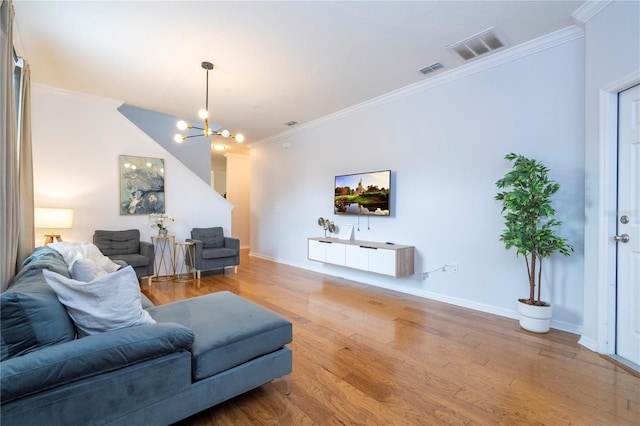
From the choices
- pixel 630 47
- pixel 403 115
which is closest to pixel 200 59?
pixel 403 115

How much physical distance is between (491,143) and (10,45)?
4508 millimetres

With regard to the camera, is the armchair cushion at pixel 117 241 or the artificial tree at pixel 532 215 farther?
the armchair cushion at pixel 117 241

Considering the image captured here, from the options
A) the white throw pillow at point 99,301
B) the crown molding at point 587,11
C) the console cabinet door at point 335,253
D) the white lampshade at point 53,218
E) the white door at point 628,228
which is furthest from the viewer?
the console cabinet door at point 335,253

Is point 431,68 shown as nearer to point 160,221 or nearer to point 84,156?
point 160,221

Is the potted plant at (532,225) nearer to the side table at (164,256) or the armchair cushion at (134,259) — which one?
the armchair cushion at (134,259)

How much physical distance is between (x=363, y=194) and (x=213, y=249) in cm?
286

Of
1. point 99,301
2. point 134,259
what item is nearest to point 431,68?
point 99,301

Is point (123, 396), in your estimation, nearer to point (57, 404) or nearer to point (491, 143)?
point (57, 404)

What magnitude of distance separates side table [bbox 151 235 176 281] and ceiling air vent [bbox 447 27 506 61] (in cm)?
503

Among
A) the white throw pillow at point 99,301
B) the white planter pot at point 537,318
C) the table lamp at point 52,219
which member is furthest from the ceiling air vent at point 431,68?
the table lamp at point 52,219

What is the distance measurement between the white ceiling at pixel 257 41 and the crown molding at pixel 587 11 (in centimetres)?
5

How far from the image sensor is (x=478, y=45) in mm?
3180

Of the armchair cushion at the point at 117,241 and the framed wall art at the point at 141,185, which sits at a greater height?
the framed wall art at the point at 141,185

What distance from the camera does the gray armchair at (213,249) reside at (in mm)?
5012
